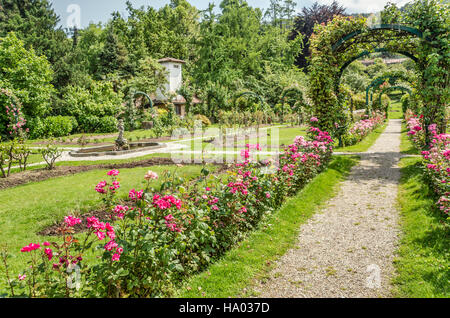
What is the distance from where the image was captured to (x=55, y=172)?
967 centimetres

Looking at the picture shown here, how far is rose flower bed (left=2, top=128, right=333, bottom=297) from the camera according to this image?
2.45m

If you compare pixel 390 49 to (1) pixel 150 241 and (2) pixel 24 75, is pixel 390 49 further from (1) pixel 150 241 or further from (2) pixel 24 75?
(2) pixel 24 75

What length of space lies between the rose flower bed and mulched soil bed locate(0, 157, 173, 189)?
17.0 feet

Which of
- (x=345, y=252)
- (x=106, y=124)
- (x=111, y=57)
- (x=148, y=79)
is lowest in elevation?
(x=345, y=252)

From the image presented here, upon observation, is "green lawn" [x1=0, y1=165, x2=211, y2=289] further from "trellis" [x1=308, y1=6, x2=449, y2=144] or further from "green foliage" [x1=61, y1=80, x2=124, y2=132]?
"green foliage" [x1=61, y1=80, x2=124, y2=132]

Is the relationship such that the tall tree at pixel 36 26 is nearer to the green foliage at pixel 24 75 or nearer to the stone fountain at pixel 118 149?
the green foliage at pixel 24 75

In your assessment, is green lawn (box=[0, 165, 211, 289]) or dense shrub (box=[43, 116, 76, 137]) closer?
green lawn (box=[0, 165, 211, 289])

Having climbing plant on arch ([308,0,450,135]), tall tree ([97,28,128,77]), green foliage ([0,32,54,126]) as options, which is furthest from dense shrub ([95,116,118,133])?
climbing plant on arch ([308,0,450,135])

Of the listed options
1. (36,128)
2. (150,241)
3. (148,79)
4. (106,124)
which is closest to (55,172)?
(150,241)

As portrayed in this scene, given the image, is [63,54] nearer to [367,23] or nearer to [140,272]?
[367,23]

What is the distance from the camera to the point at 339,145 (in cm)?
1295

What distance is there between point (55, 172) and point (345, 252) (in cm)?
899
